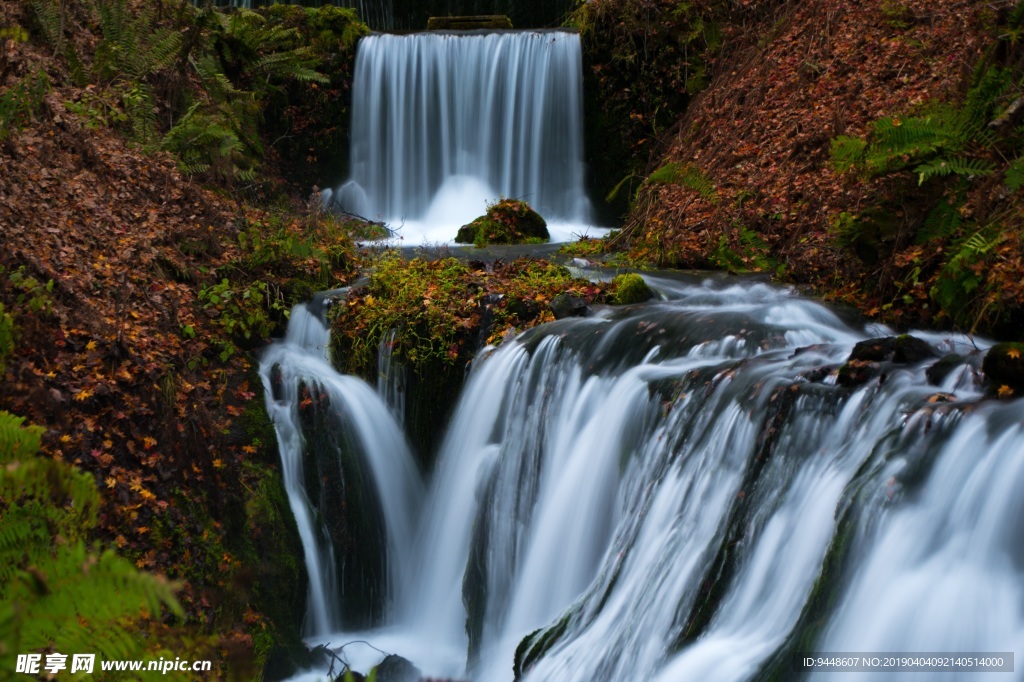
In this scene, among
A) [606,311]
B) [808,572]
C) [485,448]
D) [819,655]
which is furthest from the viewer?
[606,311]

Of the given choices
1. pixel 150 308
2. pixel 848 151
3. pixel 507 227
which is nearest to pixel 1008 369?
pixel 848 151

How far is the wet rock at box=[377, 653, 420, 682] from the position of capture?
→ 6.57 meters

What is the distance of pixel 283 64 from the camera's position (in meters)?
14.2

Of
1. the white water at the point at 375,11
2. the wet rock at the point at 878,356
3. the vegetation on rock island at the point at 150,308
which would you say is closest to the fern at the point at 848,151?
the wet rock at the point at 878,356

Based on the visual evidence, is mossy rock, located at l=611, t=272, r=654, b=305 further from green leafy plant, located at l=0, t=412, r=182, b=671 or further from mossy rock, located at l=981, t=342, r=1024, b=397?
green leafy plant, located at l=0, t=412, r=182, b=671

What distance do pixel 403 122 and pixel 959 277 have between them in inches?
421

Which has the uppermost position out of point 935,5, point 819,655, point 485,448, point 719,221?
point 935,5

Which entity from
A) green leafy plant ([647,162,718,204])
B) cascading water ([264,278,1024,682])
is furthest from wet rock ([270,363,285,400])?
green leafy plant ([647,162,718,204])

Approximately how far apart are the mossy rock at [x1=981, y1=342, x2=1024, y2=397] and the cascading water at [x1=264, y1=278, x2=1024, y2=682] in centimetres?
13

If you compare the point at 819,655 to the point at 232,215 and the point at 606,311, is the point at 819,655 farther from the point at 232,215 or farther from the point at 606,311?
the point at 232,215

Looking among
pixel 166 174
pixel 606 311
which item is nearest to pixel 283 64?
pixel 166 174

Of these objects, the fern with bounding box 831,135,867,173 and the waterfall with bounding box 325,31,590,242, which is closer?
the fern with bounding box 831,135,867,173

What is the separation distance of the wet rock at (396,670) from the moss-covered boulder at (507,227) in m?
6.88

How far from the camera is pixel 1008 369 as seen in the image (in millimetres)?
4883
